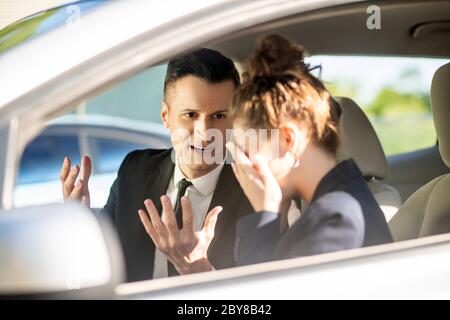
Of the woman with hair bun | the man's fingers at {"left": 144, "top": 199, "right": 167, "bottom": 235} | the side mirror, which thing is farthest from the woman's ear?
the side mirror

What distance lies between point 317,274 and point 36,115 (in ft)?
2.09

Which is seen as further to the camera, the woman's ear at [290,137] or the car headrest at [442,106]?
the car headrest at [442,106]

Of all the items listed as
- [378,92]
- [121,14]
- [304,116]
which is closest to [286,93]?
[304,116]

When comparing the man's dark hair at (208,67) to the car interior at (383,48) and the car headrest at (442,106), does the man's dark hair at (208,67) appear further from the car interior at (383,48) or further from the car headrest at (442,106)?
the car headrest at (442,106)

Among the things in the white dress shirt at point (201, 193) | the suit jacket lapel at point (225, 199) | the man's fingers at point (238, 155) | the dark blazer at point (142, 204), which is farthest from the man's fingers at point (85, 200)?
the man's fingers at point (238, 155)

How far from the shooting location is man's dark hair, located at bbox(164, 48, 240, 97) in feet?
8.44

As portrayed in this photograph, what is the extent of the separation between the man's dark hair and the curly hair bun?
19cm

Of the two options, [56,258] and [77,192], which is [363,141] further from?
[56,258]

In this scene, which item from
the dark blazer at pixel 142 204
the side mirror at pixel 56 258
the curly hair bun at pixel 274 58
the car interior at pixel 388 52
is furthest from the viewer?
the car interior at pixel 388 52

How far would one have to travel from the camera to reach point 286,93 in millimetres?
2201

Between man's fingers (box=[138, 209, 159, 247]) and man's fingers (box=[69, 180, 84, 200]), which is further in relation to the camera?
man's fingers (box=[69, 180, 84, 200])

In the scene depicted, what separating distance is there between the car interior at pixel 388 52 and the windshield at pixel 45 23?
404 mm

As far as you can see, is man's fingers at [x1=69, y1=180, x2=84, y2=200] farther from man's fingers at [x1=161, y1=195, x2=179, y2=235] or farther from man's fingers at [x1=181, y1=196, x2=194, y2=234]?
man's fingers at [x1=181, y1=196, x2=194, y2=234]

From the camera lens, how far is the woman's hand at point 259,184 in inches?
83.3
